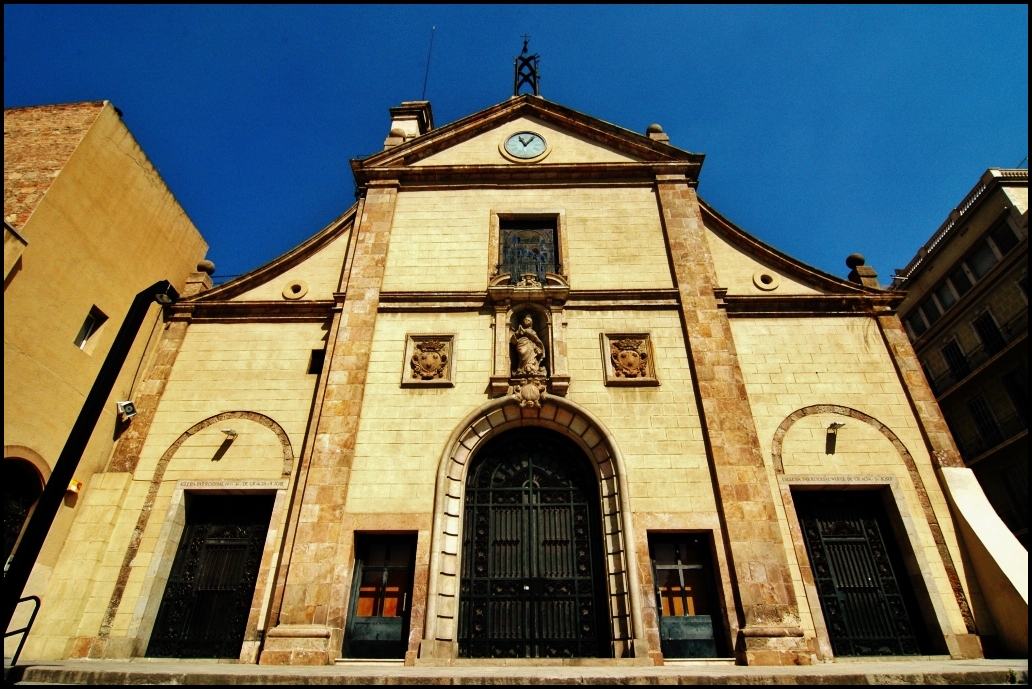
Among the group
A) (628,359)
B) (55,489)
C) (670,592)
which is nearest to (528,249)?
(628,359)

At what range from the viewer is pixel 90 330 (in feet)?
38.2

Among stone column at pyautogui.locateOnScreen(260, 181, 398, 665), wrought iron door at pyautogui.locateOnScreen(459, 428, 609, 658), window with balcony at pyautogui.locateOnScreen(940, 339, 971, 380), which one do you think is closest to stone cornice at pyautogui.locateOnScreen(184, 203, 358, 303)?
stone column at pyautogui.locateOnScreen(260, 181, 398, 665)

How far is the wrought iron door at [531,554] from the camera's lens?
9781 mm

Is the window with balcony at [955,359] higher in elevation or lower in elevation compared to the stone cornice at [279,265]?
higher

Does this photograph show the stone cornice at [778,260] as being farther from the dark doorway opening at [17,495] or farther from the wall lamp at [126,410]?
the dark doorway opening at [17,495]

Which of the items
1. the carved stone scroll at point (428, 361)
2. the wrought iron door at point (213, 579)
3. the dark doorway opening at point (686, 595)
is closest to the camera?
the dark doorway opening at point (686, 595)

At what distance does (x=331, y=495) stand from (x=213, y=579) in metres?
2.67

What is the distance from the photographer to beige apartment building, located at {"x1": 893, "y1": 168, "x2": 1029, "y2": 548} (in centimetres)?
2028

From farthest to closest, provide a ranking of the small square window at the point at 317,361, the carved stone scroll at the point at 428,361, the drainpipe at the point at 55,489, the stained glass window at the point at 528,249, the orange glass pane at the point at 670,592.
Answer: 1. the stained glass window at the point at 528,249
2. the small square window at the point at 317,361
3. the carved stone scroll at the point at 428,361
4. the orange glass pane at the point at 670,592
5. the drainpipe at the point at 55,489

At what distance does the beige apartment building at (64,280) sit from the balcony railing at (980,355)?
1024 inches

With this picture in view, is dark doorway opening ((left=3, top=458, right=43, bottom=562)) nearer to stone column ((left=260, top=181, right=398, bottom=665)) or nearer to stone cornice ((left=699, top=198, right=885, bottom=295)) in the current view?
stone column ((left=260, top=181, right=398, bottom=665))

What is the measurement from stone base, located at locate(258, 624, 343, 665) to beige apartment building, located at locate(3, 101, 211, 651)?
4166mm

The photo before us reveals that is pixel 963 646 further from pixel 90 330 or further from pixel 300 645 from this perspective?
pixel 90 330

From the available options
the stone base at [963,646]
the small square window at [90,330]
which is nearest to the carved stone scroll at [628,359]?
the stone base at [963,646]
